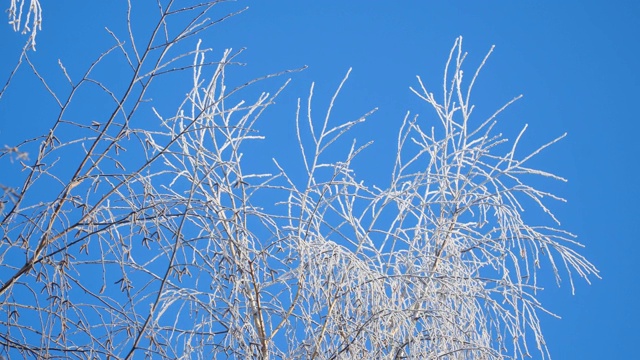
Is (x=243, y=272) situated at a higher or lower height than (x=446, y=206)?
lower

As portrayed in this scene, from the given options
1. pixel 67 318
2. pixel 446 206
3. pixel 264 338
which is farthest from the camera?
pixel 446 206

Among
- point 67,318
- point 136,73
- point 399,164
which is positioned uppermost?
point 399,164

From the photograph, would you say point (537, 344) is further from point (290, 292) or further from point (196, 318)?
point (196, 318)

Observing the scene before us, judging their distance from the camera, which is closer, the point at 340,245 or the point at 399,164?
the point at 340,245

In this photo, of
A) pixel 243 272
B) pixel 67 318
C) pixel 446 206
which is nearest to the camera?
pixel 67 318

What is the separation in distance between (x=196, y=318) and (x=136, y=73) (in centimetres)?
73

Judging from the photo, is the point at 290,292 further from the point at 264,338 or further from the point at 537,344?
the point at 537,344

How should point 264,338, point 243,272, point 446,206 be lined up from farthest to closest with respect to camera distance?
1. point 446,206
2. point 264,338
3. point 243,272

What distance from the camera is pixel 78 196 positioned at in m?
1.81

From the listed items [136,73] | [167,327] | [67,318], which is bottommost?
[67,318]

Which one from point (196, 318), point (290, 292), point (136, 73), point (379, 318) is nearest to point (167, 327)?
point (196, 318)

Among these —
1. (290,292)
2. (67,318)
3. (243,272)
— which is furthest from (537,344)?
(67,318)

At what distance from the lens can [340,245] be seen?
2.23 m

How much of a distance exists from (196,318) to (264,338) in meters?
0.17
